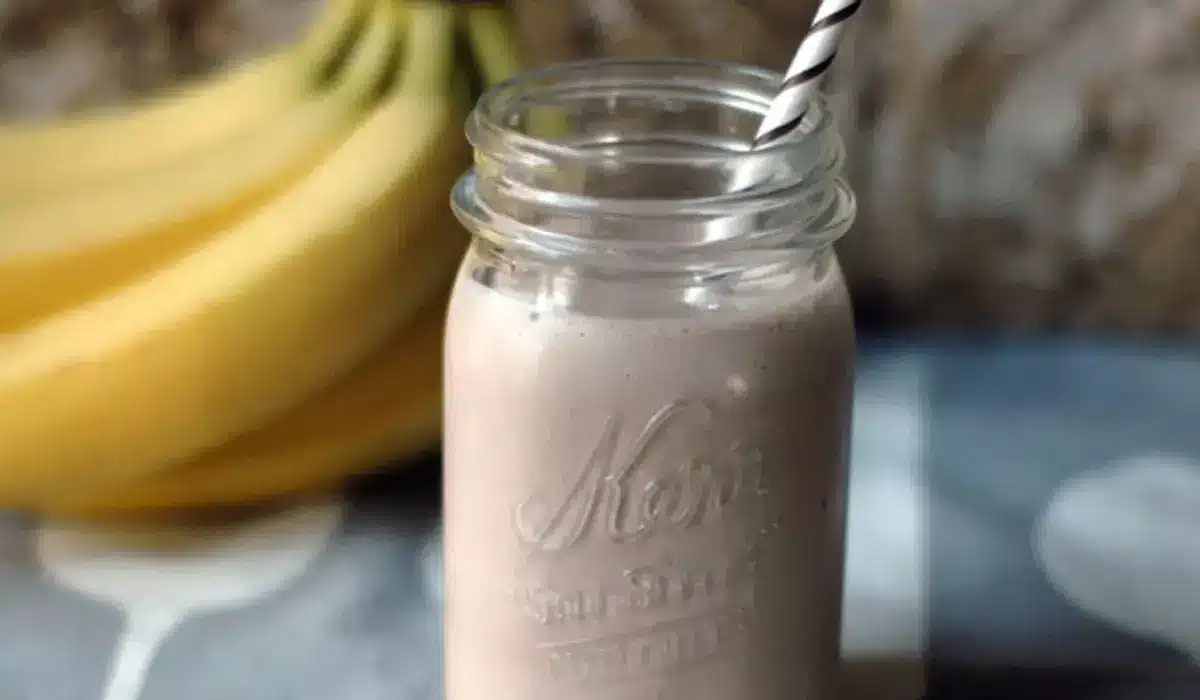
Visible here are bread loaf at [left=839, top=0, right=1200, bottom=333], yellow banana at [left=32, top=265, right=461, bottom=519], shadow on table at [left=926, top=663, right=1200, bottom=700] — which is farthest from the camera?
bread loaf at [left=839, top=0, right=1200, bottom=333]

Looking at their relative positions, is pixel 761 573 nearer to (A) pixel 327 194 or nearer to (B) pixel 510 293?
(B) pixel 510 293

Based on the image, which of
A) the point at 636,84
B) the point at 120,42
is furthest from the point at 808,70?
the point at 120,42

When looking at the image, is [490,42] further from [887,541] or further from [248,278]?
[887,541]

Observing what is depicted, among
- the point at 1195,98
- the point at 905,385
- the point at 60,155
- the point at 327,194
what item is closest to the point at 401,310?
the point at 327,194

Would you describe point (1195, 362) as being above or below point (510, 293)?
below

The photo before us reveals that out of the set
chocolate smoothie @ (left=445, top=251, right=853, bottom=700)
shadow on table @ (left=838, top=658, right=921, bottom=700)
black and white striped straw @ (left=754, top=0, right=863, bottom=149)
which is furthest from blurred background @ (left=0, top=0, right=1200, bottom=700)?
black and white striped straw @ (left=754, top=0, right=863, bottom=149)

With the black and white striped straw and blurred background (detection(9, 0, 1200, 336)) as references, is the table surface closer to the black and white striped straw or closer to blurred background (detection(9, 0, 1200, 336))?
blurred background (detection(9, 0, 1200, 336))
